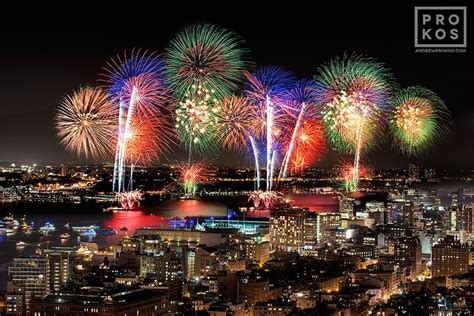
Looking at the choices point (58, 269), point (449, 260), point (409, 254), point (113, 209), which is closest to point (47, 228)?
point (113, 209)

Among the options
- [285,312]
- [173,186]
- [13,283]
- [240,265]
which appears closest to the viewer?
[285,312]

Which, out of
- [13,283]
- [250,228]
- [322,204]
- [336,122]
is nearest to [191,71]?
[336,122]

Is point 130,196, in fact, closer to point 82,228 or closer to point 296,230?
point 296,230

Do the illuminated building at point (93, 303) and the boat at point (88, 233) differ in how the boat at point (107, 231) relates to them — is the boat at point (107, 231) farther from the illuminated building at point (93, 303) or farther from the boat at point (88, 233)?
the illuminated building at point (93, 303)

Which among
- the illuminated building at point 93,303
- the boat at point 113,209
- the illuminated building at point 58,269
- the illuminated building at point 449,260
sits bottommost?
the illuminated building at point 93,303

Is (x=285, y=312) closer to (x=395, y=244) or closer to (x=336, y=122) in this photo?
(x=336, y=122)

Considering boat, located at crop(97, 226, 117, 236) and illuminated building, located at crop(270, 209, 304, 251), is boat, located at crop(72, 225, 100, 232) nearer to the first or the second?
boat, located at crop(97, 226, 117, 236)

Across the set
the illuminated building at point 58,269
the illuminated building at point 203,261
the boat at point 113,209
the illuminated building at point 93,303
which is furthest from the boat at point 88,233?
the illuminated building at point 93,303

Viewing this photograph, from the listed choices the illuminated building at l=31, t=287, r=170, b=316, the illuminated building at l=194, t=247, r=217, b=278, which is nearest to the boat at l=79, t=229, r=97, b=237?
the illuminated building at l=194, t=247, r=217, b=278

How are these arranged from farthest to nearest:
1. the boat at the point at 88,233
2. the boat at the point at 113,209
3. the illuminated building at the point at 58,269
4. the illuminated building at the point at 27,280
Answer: the boat at the point at 113,209 < the boat at the point at 88,233 < the illuminated building at the point at 58,269 < the illuminated building at the point at 27,280
